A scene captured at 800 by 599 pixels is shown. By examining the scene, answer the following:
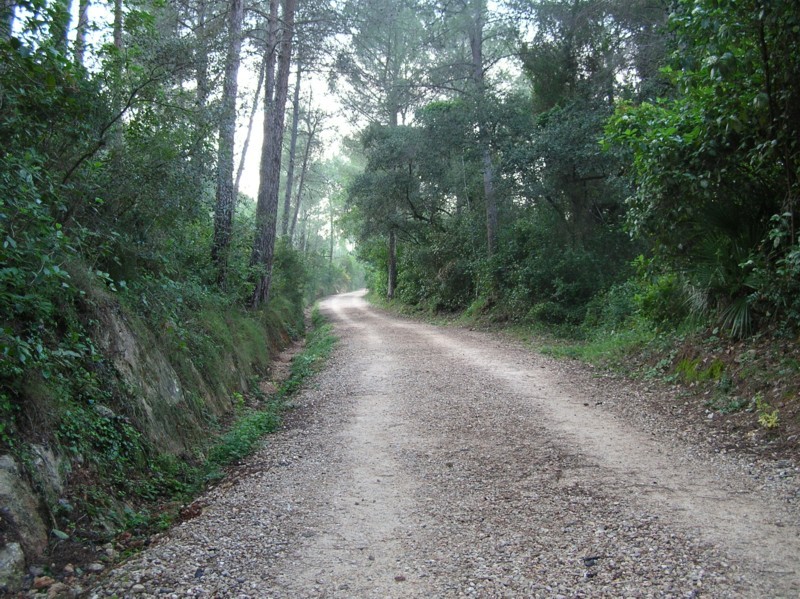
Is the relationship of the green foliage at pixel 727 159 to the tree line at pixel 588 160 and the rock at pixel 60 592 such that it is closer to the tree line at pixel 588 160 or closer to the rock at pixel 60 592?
the tree line at pixel 588 160

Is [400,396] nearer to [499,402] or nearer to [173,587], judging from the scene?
[499,402]

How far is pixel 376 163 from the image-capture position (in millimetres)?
23672

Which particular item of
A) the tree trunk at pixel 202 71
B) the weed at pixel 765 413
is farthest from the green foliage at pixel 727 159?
the tree trunk at pixel 202 71

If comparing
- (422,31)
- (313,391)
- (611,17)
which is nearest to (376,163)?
(422,31)

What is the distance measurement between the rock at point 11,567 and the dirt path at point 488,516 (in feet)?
1.50

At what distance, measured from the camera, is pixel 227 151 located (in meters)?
9.25

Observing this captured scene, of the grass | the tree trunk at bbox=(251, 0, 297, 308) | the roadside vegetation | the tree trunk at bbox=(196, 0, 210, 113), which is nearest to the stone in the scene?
the grass

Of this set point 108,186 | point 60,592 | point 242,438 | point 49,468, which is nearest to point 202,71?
point 108,186

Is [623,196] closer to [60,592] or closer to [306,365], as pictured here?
[306,365]

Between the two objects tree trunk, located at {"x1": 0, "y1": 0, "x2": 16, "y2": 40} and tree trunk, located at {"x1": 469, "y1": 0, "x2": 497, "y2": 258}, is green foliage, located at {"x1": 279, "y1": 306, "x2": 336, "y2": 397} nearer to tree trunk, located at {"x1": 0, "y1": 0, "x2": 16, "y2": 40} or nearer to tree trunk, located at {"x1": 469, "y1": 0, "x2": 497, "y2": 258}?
tree trunk, located at {"x1": 0, "y1": 0, "x2": 16, "y2": 40}

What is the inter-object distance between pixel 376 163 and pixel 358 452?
19569 mm

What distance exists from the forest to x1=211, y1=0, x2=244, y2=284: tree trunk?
0.06m

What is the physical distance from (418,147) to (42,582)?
1960 centimetres

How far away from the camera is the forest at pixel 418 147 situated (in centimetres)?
438
